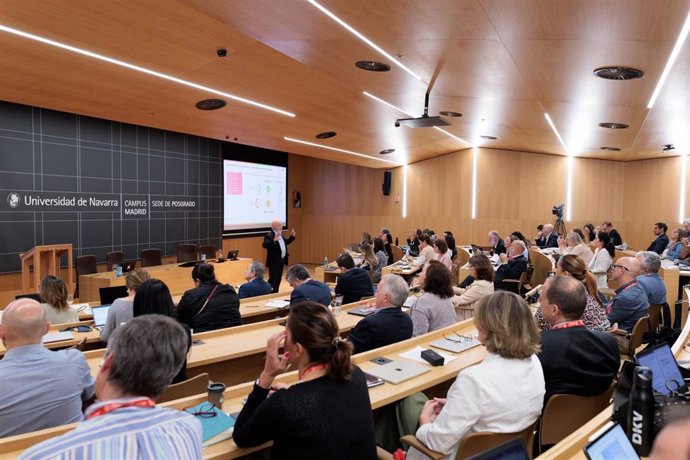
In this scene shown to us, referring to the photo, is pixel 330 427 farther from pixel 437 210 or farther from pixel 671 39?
pixel 437 210

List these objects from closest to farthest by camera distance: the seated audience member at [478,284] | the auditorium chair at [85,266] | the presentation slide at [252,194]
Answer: the seated audience member at [478,284], the auditorium chair at [85,266], the presentation slide at [252,194]

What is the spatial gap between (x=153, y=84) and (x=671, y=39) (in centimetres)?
572

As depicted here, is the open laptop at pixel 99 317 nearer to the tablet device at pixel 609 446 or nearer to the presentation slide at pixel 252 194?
the tablet device at pixel 609 446

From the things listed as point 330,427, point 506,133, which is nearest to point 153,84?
point 330,427

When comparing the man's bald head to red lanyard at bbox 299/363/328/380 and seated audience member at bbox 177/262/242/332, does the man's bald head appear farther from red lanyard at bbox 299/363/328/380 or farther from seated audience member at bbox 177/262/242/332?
seated audience member at bbox 177/262/242/332

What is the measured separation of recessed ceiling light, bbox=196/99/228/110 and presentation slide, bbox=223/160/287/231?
5479 millimetres

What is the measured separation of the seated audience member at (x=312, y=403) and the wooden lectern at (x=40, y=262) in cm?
731

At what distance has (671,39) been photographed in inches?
166

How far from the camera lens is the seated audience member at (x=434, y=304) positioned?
412 cm

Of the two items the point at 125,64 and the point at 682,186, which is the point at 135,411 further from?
the point at 682,186

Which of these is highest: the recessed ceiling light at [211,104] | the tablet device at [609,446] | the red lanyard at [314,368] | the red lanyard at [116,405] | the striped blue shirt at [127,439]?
the recessed ceiling light at [211,104]

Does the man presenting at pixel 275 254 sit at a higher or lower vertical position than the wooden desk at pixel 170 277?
higher

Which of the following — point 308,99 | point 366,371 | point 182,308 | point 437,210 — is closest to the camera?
point 366,371

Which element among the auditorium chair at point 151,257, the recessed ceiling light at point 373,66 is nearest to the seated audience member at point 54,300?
the recessed ceiling light at point 373,66
